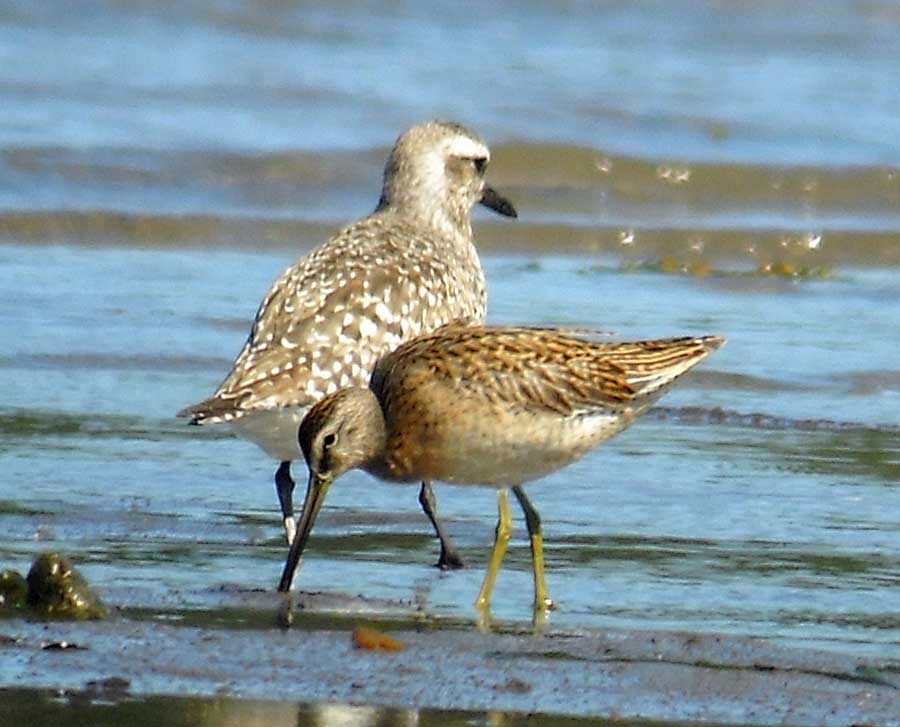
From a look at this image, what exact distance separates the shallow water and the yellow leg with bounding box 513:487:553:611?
0.18ft

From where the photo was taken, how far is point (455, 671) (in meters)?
5.05

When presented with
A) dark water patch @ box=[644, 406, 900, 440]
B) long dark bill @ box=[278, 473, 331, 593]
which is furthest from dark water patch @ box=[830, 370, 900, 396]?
long dark bill @ box=[278, 473, 331, 593]

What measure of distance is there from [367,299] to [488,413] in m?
1.10

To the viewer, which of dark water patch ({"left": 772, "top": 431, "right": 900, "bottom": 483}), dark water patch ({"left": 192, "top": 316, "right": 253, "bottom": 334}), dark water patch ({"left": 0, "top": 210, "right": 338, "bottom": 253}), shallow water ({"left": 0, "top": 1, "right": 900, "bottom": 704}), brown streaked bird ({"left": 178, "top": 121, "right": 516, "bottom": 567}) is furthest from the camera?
dark water patch ({"left": 0, "top": 210, "right": 338, "bottom": 253})

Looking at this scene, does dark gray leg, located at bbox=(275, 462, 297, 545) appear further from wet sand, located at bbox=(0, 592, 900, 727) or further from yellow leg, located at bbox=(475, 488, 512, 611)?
wet sand, located at bbox=(0, 592, 900, 727)

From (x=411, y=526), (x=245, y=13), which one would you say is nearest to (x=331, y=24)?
(x=245, y=13)

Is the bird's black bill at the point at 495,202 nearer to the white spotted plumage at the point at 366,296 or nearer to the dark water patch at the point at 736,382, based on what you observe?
the white spotted plumage at the point at 366,296

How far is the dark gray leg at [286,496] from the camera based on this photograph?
6.55 m

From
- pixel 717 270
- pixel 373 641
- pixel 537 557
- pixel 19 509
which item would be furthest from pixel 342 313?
pixel 717 270

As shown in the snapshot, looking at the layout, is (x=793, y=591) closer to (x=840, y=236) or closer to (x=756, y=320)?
(x=756, y=320)

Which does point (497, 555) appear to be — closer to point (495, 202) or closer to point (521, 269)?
point (495, 202)

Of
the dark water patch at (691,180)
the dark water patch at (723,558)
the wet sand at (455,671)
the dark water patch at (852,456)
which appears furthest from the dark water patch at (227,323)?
the wet sand at (455,671)

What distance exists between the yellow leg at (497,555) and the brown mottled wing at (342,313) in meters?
0.65

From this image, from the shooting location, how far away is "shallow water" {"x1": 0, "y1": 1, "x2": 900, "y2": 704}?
20.8 ft
